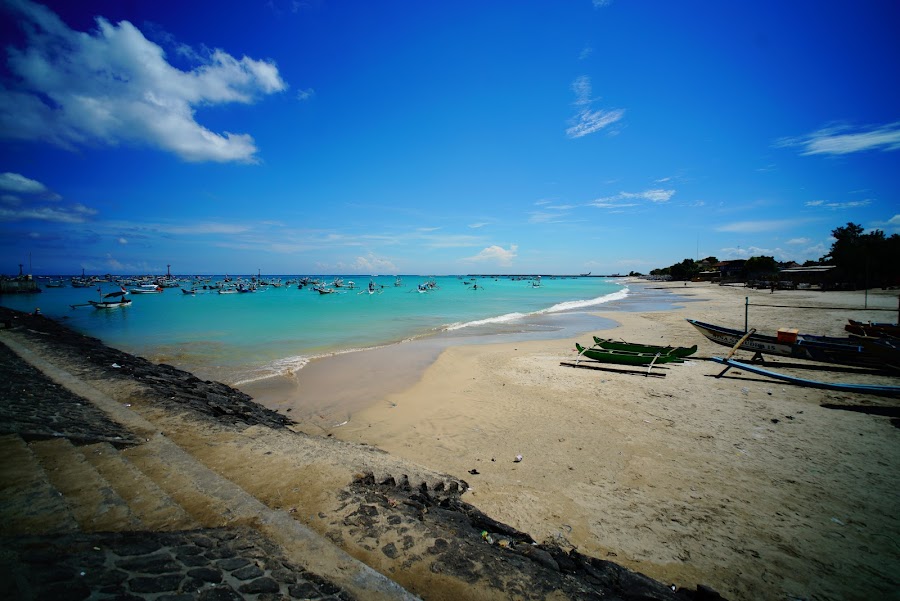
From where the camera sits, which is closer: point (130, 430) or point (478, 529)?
point (478, 529)

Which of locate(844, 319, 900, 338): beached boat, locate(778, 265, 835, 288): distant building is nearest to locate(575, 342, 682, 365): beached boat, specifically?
locate(844, 319, 900, 338): beached boat

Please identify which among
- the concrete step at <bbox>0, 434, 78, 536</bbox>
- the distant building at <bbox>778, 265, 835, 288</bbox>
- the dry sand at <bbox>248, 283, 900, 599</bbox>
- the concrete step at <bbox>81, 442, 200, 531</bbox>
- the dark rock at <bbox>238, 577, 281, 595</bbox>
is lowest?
the dry sand at <bbox>248, 283, 900, 599</bbox>

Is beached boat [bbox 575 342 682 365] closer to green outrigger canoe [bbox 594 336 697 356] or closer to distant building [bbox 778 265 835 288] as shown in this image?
green outrigger canoe [bbox 594 336 697 356]

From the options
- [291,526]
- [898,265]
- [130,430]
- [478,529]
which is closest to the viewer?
[291,526]

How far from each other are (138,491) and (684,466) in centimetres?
869

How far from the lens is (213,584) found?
9.34 feet

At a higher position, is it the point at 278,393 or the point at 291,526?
the point at 291,526

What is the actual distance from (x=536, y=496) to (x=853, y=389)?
10.3m

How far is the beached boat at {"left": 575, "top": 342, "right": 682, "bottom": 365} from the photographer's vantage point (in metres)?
13.4

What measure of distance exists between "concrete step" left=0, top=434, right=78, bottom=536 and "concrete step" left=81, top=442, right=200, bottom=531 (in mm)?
530

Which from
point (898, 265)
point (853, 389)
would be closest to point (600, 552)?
point (853, 389)

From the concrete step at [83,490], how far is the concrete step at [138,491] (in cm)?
11

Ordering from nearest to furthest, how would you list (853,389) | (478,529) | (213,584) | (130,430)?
(213,584)
(478,529)
(130,430)
(853,389)

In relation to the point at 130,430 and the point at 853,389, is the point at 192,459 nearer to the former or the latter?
the point at 130,430
